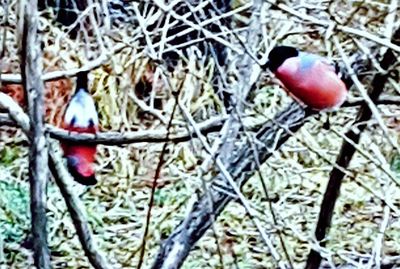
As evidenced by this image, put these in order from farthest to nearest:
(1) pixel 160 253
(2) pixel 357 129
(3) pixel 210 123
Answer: (3) pixel 210 123 < (1) pixel 160 253 < (2) pixel 357 129

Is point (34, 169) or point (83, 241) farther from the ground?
point (34, 169)

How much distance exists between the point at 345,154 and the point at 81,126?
773mm

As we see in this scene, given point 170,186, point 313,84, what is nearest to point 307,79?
point 313,84

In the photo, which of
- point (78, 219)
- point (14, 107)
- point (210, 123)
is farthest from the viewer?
point (210, 123)

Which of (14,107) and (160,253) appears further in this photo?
(160,253)

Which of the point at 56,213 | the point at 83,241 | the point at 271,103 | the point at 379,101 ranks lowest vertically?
the point at 56,213

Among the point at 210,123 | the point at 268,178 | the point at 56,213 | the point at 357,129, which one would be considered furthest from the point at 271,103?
the point at 357,129

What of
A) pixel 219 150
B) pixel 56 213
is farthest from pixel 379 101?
pixel 56 213

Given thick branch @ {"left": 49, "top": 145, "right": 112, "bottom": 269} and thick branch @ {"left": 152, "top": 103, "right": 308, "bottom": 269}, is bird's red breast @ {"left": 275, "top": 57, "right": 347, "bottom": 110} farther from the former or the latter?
thick branch @ {"left": 49, "top": 145, "right": 112, "bottom": 269}

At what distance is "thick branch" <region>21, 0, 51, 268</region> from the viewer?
1.34 meters

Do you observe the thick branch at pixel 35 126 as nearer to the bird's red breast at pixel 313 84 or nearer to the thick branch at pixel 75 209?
the thick branch at pixel 75 209

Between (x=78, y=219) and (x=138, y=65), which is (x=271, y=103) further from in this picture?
(x=78, y=219)

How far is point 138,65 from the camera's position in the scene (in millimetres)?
4547

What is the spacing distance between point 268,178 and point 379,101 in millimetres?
2234
